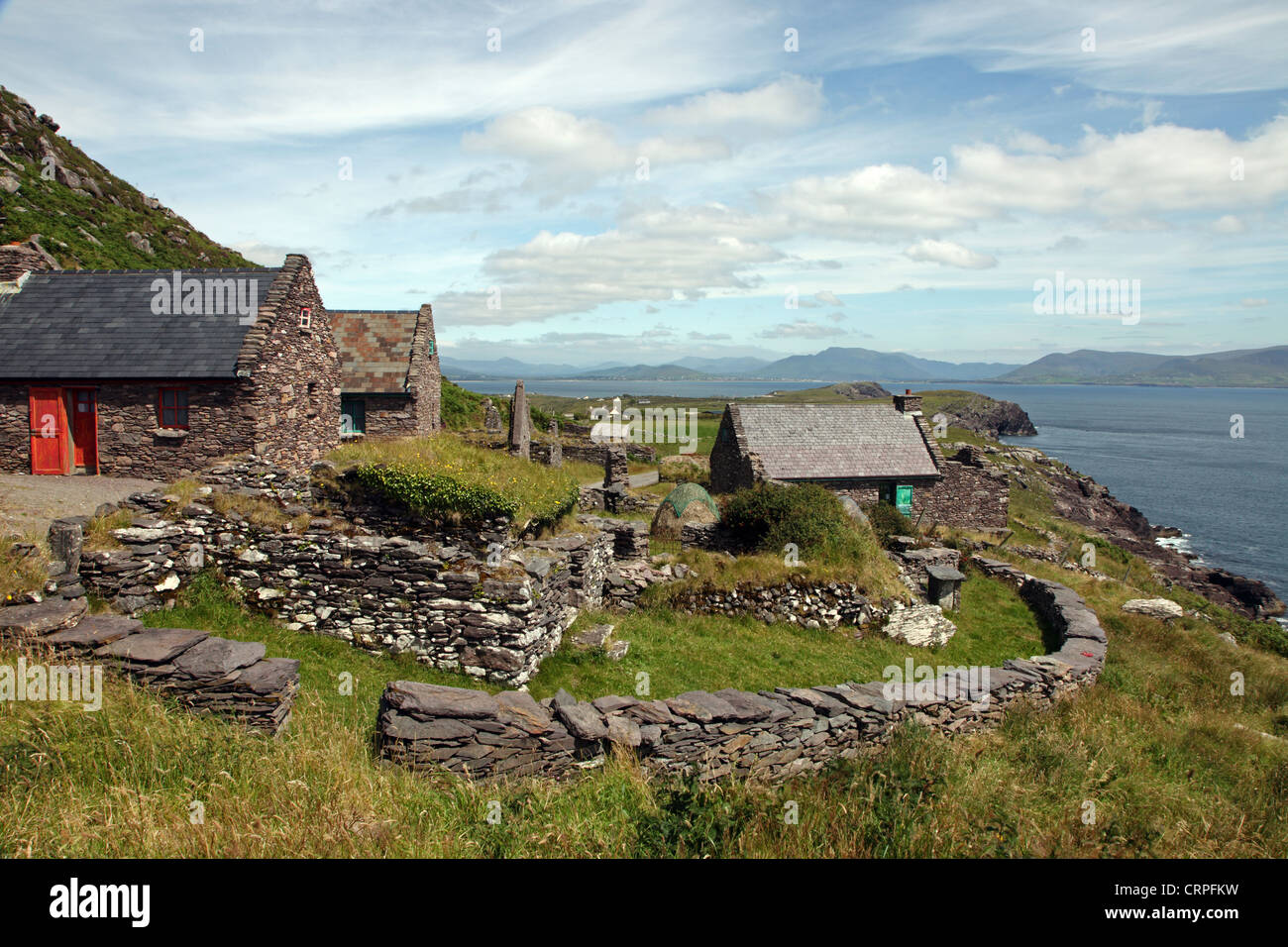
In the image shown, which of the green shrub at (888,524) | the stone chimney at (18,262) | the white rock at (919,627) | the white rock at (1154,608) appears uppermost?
the stone chimney at (18,262)

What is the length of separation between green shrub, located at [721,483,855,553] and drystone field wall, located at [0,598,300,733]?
1275 cm

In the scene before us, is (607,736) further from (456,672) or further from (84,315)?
(84,315)

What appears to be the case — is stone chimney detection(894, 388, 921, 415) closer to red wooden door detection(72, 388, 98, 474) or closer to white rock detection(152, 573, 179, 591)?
white rock detection(152, 573, 179, 591)

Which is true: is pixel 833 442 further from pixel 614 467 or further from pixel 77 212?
pixel 77 212

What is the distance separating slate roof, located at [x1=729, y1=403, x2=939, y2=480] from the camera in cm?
2847

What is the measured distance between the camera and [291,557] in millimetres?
11273

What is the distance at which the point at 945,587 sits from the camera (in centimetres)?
1761

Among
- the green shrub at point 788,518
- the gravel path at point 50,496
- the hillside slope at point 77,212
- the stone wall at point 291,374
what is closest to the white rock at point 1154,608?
the green shrub at point 788,518

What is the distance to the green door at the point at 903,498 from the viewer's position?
29516 millimetres

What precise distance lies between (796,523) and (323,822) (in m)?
14.2

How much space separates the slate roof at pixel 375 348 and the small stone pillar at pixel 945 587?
2185 centimetres

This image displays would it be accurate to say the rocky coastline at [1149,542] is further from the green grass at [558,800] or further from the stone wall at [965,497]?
the green grass at [558,800]

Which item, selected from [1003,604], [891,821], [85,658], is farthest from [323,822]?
[1003,604]

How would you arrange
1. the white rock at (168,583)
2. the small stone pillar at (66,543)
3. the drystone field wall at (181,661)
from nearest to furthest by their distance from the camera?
the drystone field wall at (181,661) < the small stone pillar at (66,543) < the white rock at (168,583)
